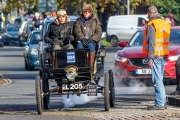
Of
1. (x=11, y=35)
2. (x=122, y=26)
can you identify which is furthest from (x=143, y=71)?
(x=11, y=35)

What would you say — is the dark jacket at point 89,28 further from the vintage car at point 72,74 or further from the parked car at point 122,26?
the parked car at point 122,26

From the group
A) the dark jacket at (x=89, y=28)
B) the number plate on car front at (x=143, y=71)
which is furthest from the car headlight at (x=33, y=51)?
the dark jacket at (x=89, y=28)

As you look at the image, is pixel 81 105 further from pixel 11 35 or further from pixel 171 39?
pixel 11 35

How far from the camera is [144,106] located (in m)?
13.4

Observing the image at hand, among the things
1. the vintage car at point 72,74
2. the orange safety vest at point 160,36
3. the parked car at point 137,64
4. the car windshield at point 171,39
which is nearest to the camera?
the vintage car at point 72,74

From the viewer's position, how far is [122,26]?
45656 mm

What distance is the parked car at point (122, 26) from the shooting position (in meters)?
44.7

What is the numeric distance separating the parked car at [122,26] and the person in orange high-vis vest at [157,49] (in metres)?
31.2

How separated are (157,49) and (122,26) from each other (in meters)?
32.8

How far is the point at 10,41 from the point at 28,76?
34997 mm

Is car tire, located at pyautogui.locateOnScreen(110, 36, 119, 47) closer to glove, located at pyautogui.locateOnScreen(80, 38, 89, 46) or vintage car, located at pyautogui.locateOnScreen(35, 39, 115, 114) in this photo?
glove, located at pyautogui.locateOnScreen(80, 38, 89, 46)

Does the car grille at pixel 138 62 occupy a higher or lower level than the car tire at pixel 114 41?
higher

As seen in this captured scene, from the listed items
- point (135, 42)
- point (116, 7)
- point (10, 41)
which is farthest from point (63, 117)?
point (116, 7)

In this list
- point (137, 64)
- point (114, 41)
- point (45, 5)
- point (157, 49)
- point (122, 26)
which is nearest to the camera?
point (157, 49)
